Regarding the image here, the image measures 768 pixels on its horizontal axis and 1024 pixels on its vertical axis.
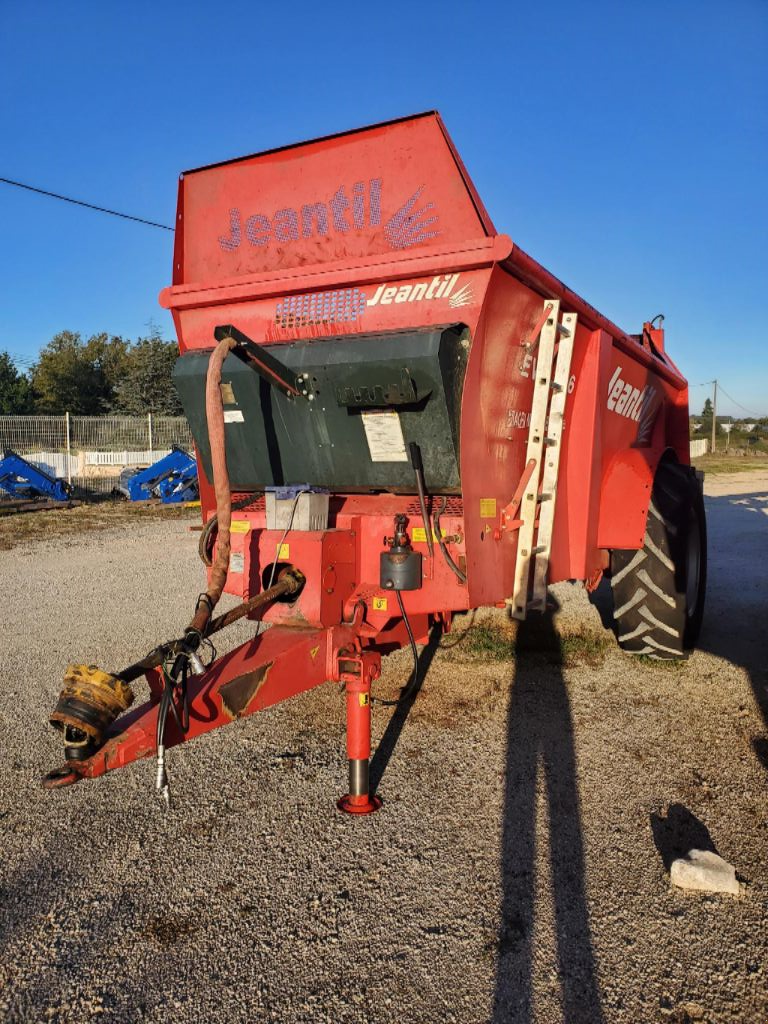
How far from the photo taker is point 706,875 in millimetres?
2689

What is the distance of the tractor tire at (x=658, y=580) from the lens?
473cm

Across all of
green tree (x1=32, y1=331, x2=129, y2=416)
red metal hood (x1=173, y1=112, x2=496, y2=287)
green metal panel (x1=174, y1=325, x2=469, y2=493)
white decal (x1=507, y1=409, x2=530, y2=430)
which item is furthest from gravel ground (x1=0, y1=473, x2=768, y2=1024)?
green tree (x1=32, y1=331, x2=129, y2=416)

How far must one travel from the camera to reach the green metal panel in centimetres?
334

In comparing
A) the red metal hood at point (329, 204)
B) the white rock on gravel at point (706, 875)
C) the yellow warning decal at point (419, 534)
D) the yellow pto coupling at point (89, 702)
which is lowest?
the white rock on gravel at point (706, 875)

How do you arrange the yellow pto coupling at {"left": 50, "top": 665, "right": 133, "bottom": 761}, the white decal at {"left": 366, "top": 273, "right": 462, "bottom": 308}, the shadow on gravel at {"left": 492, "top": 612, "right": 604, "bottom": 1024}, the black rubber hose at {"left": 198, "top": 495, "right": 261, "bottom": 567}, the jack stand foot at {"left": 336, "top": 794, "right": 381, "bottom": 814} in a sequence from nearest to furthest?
the shadow on gravel at {"left": 492, "top": 612, "right": 604, "bottom": 1024} < the yellow pto coupling at {"left": 50, "top": 665, "right": 133, "bottom": 761} < the jack stand foot at {"left": 336, "top": 794, "right": 381, "bottom": 814} < the white decal at {"left": 366, "top": 273, "right": 462, "bottom": 308} < the black rubber hose at {"left": 198, "top": 495, "right": 261, "bottom": 567}

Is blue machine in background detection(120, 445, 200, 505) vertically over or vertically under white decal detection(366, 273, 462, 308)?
under

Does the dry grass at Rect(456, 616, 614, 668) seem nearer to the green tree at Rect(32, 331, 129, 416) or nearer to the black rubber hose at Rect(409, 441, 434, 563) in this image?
the black rubber hose at Rect(409, 441, 434, 563)

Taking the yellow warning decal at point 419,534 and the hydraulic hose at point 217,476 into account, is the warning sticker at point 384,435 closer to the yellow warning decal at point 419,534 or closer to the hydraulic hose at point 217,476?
the yellow warning decal at point 419,534

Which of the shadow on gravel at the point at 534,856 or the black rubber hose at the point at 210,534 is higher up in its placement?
the black rubber hose at the point at 210,534

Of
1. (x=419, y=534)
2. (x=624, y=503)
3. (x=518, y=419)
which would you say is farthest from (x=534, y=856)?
(x=624, y=503)

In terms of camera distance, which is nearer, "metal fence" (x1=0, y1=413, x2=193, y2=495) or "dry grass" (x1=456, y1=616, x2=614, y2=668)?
"dry grass" (x1=456, y1=616, x2=614, y2=668)

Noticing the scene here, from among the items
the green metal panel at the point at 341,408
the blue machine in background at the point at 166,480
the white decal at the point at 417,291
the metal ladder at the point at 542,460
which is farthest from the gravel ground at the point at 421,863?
the blue machine in background at the point at 166,480

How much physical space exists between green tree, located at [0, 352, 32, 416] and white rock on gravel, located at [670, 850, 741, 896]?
44950mm

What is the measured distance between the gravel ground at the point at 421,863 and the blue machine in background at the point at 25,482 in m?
11.7
